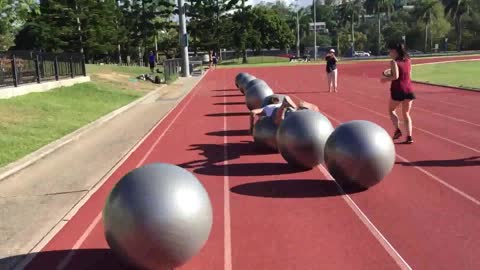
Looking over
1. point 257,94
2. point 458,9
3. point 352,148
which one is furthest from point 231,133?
point 458,9

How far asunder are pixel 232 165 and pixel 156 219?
4.95 m

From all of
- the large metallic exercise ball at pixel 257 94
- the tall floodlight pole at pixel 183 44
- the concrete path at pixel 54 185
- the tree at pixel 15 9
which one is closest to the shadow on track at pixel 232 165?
the concrete path at pixel 54 185

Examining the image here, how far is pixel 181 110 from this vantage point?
19500 millimetres

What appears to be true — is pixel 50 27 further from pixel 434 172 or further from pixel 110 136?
pixel 434 172

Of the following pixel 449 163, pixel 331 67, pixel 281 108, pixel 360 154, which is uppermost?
pixel 331 67

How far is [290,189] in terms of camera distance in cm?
783

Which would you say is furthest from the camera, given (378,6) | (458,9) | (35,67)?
(378,6)

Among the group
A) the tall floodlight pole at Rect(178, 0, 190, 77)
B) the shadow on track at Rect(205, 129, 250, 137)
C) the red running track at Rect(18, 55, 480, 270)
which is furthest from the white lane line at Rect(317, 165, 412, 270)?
the tall floodlight pole at Rect(178, 0, 190, 77)

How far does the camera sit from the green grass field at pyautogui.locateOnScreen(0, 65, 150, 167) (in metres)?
11.9

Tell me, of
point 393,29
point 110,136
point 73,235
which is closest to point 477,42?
point 393,29

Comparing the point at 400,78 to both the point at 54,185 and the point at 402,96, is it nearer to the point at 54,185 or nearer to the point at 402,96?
the point at 402,96

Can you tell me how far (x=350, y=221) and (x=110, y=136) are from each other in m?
9.04

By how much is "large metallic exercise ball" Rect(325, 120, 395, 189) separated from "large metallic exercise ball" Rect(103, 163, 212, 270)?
2.99m

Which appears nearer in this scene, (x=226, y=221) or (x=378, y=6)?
(x=226, y=221)
